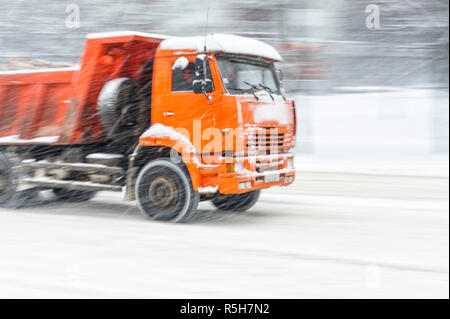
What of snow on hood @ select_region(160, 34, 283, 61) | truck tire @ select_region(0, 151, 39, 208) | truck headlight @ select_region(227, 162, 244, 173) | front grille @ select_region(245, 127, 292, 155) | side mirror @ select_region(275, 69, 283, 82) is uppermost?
snow on hood @ select_region(160, 34, 283, 61)

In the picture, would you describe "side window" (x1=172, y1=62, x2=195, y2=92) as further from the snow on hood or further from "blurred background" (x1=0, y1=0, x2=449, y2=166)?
"blurred background" (x1=0, y1=0, x2=449, y2=166)

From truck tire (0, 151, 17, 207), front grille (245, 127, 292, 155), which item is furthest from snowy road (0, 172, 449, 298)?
front grille (245, 127, 292, 155)

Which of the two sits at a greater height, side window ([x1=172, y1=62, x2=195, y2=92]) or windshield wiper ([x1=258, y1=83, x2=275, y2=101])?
side window ([x1=172, y1=62, x2=195, y2=92])

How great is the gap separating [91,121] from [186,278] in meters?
4.42

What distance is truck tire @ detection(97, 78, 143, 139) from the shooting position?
865cm

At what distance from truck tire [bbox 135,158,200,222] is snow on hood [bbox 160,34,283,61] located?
156 cm

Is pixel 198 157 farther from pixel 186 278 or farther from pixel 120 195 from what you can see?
pixel 120 195

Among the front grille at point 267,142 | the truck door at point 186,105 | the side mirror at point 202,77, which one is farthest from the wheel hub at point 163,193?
the side mirror at point 202,77

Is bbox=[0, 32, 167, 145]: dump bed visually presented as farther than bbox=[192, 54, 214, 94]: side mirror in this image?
Yes

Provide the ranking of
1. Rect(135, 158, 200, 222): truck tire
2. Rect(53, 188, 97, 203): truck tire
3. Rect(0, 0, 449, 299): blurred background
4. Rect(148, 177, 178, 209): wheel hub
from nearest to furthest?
1. Rect(0, 0, 449, 299): blurred background
2. Rect(135, 158, 200, 222): truck tire
3. Rect(148, 177, 178, 209): wheel hub
4. Rect(53, 188, 97, 203): truck tire

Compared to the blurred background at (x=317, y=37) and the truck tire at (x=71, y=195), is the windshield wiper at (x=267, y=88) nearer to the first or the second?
the truck tire at (x=71, y=195)

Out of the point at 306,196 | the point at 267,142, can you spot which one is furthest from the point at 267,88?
the point at 306,196

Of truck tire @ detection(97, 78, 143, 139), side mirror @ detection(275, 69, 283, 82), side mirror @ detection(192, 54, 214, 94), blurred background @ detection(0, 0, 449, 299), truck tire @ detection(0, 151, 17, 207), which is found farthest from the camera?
truck tire @ detection(0, 151, 17, 207)

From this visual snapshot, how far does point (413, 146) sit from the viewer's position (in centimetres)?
2006
